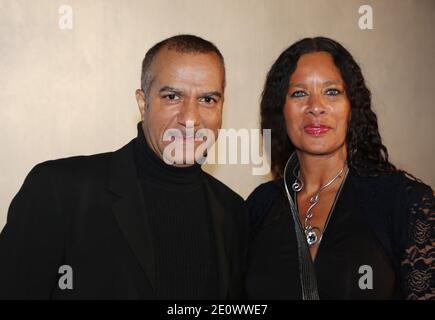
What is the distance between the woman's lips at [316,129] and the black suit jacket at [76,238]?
808 mm

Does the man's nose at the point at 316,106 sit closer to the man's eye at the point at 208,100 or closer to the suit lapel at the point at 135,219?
the man's eye at the point at 208,100

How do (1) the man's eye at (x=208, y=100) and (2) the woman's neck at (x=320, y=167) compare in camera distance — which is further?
(2) the woman's neck at (x=320, y=167)

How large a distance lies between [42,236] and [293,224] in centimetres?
107

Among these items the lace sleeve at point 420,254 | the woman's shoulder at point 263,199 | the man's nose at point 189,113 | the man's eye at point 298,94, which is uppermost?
the man's eye at point 298,94

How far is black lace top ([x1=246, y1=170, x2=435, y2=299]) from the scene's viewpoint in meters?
1.83

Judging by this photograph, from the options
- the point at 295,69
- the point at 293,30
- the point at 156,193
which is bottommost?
the point at 156,193

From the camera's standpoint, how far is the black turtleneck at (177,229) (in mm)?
1783

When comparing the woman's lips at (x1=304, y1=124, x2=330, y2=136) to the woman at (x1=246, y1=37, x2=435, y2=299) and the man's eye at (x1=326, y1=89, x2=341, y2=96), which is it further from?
the man's eye at (x1=326, y1=89, x2=341, y2=96)

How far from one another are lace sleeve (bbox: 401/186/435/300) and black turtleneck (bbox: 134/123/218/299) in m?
0.74

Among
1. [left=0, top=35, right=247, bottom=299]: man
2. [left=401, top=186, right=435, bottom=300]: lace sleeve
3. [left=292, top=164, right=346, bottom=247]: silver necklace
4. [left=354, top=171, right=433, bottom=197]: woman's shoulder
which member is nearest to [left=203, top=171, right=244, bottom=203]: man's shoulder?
[left=0, top=35, right=247, bottom=299]: man

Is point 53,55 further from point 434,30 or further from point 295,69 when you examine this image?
point 434,30

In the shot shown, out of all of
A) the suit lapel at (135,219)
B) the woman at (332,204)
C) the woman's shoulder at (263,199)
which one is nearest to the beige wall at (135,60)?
the woman's shoulder at (263,199)

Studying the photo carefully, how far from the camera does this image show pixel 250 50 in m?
3.04
